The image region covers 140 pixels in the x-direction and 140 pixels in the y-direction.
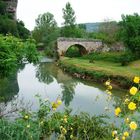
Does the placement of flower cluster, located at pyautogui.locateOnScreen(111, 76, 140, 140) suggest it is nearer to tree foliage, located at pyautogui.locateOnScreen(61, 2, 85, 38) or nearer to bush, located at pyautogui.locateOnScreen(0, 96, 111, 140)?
bush, located at pyautogui.locateOnScreen(0, 96, 111, 140)

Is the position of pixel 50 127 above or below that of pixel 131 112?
below

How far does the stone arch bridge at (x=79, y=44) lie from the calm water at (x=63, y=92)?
2418cm

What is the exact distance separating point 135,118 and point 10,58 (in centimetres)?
1032

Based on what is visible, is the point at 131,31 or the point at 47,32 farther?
the point at 47,32

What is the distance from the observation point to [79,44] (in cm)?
7044

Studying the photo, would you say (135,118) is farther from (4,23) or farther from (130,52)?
(4,23)

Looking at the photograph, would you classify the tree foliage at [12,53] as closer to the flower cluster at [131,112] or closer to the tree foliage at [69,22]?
the flower cluster at [131,112]

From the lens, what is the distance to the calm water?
77.0 feet

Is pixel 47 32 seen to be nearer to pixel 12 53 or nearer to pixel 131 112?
pixel 12 53

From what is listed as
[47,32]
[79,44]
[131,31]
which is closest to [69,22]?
[79,44]

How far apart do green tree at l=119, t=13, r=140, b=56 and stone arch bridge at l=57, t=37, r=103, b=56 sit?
69.5 ft

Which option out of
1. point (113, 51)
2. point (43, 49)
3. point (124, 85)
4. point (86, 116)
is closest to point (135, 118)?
point (86, 116)

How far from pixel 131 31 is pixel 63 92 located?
18.7 metres

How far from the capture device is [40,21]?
11250 cm
